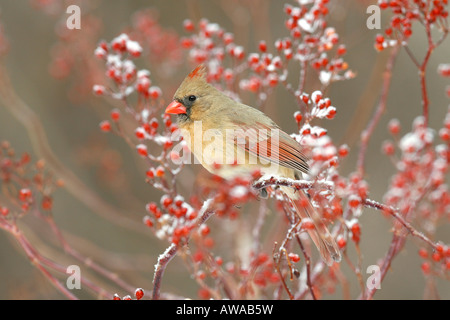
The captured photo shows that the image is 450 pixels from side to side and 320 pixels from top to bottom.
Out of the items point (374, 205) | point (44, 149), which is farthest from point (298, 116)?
point (44, 149)

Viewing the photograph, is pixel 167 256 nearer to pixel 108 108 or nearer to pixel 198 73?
pixel 198 73

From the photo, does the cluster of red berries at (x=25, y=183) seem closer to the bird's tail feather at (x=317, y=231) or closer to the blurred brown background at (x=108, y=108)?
the bird's tail feather at (x=317, y=231)

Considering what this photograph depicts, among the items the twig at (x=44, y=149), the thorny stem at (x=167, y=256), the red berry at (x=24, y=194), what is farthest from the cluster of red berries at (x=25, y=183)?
the thorny stem at (x=167, y=256)

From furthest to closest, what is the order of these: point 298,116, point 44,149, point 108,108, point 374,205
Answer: point 108,108
point 44,149
point 298,116
point 374,205

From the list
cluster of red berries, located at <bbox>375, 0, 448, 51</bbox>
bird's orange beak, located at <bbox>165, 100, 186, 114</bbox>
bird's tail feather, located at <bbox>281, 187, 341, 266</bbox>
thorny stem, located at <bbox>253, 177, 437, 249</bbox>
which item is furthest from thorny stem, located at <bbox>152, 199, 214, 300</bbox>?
cluster of red berries, located at <bbox>375, 0, 448, 51</bbox>

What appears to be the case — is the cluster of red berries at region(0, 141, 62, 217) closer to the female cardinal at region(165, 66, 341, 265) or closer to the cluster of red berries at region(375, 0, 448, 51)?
the female cardinal at region(165, 66, 341, 265)

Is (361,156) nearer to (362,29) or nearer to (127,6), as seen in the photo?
(362,29)
